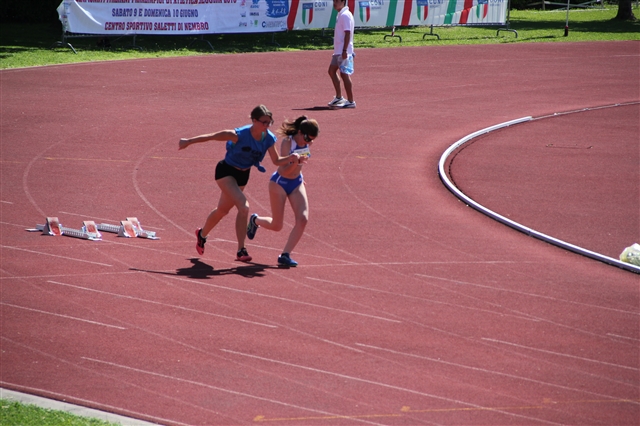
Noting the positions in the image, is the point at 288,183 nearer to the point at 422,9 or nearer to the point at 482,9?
the point at 422,9

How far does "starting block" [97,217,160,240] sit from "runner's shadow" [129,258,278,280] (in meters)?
1.03

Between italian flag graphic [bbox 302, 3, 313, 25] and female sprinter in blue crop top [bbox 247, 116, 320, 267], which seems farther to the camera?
italian flag graphic [bbox 302, 3, 313, 25]

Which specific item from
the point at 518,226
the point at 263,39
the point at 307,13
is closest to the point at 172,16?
the point at 263,39

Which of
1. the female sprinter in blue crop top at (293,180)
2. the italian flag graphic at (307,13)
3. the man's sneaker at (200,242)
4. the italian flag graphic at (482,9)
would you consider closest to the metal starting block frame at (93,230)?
the man's sneaker at (200,242)

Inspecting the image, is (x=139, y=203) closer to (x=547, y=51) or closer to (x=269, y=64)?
(x=269, y=64)

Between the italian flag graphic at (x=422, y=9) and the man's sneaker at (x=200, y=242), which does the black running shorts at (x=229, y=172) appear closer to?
the man's sneaker at (x=200, y=242)

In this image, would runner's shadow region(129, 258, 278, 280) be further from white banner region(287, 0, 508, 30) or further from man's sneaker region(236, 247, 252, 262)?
white banner region(287, 0, 508, 30)

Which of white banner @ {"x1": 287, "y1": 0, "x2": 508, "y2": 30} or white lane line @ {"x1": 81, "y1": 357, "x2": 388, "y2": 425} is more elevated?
white banner @ {"x1": 287, "y1": 0, "x2": 508, "y2": 30}

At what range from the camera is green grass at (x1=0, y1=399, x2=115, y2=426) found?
246 inches

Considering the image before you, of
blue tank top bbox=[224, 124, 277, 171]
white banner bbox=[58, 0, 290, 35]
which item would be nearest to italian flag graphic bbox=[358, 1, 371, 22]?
white banner bbox=[58, 0, 290, 35]

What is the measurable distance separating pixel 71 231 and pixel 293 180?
2.83 m

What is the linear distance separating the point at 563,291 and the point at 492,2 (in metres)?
29.0

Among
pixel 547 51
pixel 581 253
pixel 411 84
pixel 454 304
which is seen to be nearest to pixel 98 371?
pixel 454 304

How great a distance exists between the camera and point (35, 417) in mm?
6363
